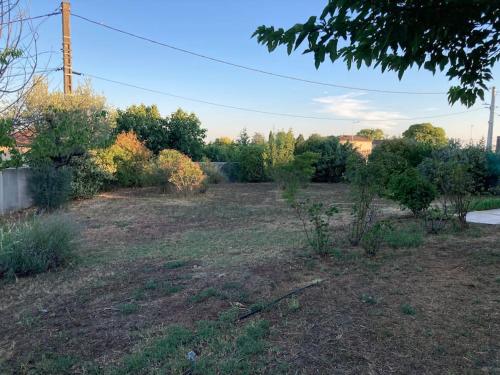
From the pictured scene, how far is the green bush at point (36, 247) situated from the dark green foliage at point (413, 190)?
646cm

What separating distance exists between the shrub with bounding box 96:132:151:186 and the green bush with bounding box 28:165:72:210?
12.2ft

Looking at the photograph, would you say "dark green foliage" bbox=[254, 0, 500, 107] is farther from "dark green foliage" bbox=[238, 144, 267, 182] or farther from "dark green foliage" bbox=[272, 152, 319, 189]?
"dark green foliage" bbox=[238, 144, 267, 182]

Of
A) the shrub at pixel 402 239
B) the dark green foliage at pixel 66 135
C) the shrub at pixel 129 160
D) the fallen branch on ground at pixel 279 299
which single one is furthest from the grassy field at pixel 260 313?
the shrub at pixel 129 160

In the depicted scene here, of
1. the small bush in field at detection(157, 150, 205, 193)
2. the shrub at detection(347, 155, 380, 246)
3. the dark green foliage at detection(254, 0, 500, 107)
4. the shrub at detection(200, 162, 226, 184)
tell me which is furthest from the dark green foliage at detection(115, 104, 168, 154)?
the dark green foliage at detection(254, 0, 500, 107)

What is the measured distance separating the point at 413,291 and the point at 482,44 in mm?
2355

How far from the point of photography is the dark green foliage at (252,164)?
2105 centimetres

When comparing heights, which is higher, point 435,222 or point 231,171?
point 231,171

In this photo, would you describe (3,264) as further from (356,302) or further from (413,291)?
(413,291)

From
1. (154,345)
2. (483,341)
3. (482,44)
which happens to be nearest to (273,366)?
(154,345)

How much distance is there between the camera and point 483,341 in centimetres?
271

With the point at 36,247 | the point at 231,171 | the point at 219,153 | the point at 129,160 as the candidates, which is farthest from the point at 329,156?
the point at 36,247

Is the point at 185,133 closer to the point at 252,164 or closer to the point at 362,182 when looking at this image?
the point at 252,164

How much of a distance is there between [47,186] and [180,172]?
4.87m

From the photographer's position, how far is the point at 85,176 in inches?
523
